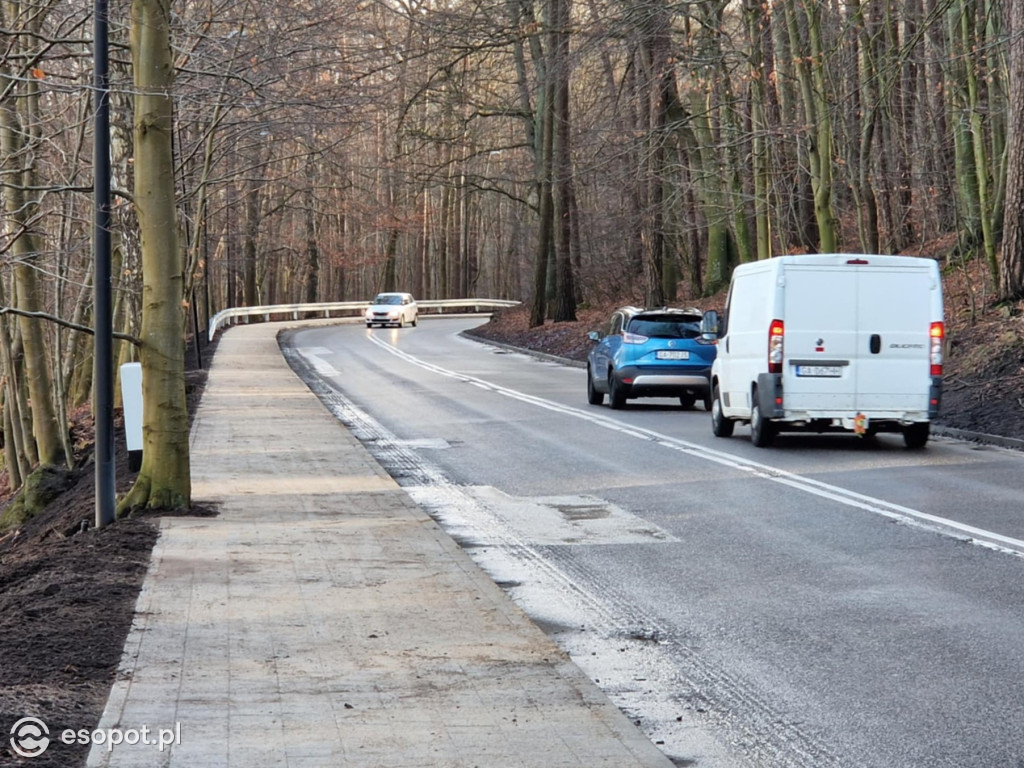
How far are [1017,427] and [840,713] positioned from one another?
13.3 metres

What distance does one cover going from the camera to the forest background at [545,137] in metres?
14.8

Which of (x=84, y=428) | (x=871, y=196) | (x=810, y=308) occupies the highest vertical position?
(x=871, y=196)

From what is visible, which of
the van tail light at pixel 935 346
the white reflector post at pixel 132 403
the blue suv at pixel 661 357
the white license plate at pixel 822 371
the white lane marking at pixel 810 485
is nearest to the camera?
the white lane marking at pixel 810 485

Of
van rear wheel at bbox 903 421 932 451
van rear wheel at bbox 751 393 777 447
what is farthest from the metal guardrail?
van rear wheel at bbox 903 421 932 451

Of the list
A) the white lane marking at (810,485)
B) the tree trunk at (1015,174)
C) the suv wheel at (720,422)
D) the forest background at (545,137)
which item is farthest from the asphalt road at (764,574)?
the tree trunk at (1015,174)

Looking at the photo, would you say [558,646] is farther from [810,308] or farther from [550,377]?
[550,377]

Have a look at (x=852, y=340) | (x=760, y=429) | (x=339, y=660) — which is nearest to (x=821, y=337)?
(x=852, y=340)

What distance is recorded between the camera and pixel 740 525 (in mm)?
11359

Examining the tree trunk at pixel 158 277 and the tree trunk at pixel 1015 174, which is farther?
the tree trunk at pixel 1015 174

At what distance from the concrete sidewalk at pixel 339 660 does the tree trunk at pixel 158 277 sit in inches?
25.4

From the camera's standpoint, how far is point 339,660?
6.73 metres

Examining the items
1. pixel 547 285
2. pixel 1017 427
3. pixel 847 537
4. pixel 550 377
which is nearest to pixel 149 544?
pixel 847 537

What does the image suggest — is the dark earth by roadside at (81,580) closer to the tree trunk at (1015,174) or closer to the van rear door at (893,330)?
the tree trunk at (1015,174)

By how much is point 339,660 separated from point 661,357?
16.6 m
